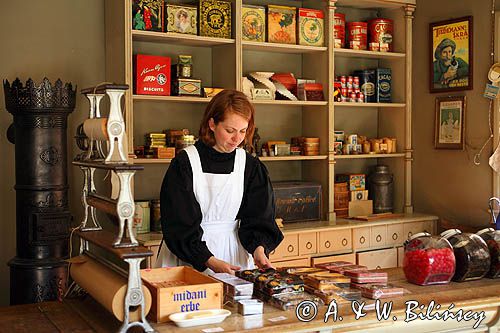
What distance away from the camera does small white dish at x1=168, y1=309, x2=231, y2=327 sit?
2.20 meters

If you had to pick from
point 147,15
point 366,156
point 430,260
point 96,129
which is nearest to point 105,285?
point 96,129

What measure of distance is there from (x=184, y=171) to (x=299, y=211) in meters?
2.07

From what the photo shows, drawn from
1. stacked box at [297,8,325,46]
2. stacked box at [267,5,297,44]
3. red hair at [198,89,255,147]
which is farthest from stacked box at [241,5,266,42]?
red hair at [198,89,255,147]

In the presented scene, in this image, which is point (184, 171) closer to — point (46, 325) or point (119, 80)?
point (46, 325)

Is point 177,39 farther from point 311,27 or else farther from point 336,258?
point 336,258

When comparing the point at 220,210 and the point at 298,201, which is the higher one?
the point at 220,210

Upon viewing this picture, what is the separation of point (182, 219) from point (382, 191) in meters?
2.88

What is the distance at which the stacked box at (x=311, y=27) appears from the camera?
5086mm

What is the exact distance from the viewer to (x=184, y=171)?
3141mm

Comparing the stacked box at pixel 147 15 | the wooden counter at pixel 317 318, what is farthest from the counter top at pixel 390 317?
the stacked box at pixel 147 15

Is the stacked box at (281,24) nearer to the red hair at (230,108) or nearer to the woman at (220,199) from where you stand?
the woman at (220,199)

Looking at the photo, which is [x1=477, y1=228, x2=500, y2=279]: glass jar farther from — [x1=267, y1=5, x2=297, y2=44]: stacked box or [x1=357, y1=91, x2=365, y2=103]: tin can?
[x1=357, y1=91, x2=365, y2=103]: tin can

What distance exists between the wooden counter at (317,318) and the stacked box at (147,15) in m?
2.25

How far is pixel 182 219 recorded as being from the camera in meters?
3.02
